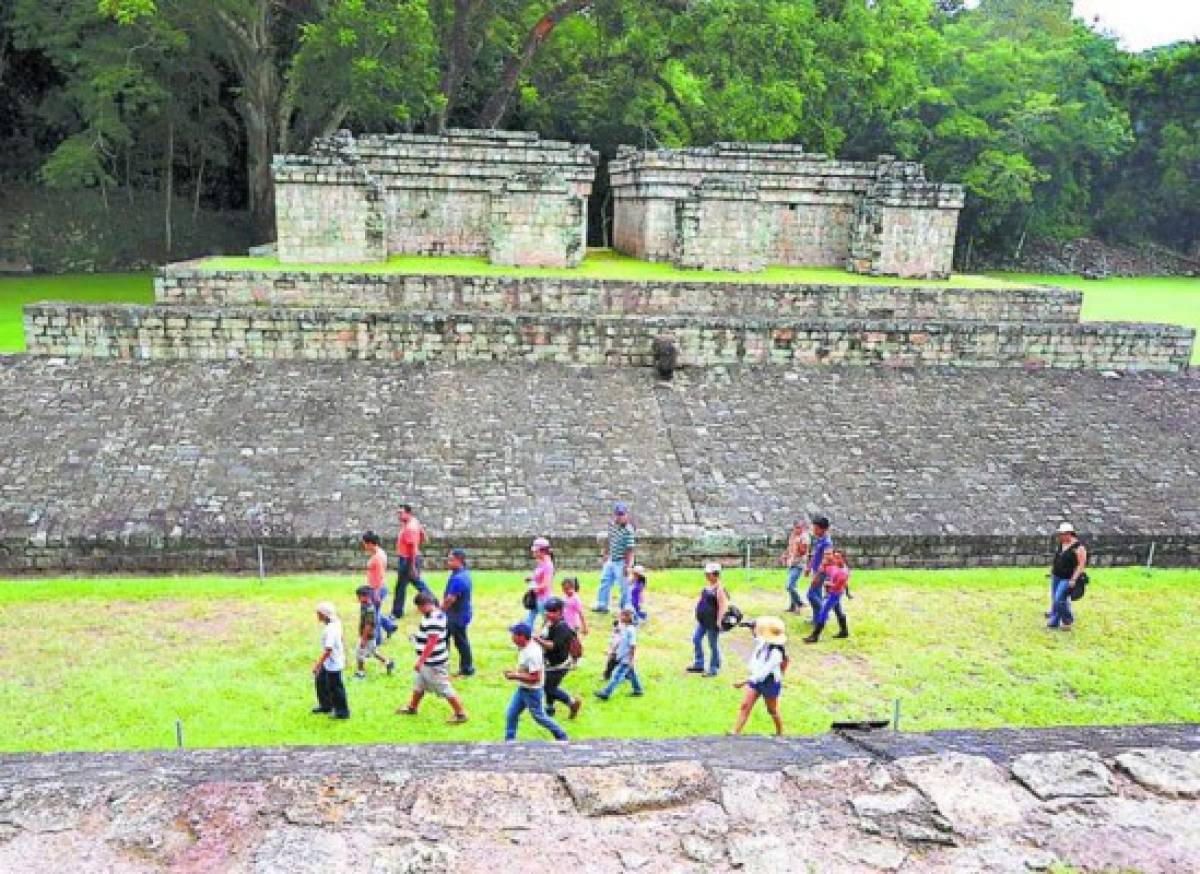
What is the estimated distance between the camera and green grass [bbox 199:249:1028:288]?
49.8 ft

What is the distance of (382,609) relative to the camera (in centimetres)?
856

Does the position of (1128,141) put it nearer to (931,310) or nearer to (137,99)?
(931,310)

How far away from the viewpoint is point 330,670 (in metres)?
6.36

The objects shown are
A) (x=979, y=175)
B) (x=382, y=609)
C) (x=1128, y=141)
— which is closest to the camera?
(x=382, y=609)

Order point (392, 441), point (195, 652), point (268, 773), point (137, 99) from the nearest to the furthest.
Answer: point (268, 773)
point (195, 652)
point (392, 441)
point (137, 99)

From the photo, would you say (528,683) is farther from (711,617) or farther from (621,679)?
(711,617)

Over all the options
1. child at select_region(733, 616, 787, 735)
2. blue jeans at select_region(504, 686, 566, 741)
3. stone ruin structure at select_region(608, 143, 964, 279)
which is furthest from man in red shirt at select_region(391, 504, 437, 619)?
stone ruin structure at select_region(608, 143, 964, 279)

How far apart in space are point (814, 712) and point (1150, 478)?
7.03m

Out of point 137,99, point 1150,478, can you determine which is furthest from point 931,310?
point 137,99

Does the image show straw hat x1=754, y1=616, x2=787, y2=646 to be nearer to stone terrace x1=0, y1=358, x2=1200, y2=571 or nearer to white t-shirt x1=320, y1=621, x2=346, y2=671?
white t-shirt x1=320, y1=621, x2=346, y2=671

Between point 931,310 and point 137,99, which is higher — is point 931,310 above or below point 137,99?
below

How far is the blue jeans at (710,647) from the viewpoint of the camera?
7.29m

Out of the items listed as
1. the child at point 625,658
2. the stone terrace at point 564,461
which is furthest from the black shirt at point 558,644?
the stone terrace at point 564,461

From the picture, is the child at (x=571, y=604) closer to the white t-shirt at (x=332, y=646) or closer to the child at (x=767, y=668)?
the child at (x=767, y=668)
